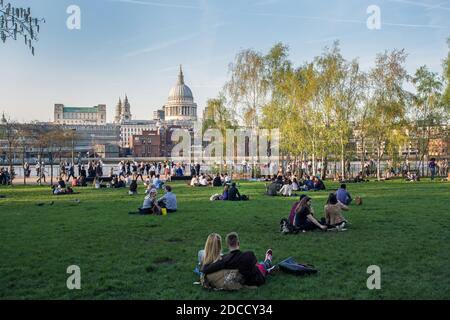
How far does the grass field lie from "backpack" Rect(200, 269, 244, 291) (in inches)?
7.0

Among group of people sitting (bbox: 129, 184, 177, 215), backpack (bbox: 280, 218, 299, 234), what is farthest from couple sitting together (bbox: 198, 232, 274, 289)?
group of people sitting (bbox: 129, 184, 177, 215)

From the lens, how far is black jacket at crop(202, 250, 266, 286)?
28.8ft

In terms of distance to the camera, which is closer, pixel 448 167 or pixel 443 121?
pixel 443 121

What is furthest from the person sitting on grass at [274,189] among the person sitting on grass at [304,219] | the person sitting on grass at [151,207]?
the person sitting on grass at [304,219]

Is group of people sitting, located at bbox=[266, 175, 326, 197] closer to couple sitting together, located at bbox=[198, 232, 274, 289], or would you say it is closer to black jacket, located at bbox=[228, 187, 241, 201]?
black jacket, located at bbox=[228, 187, 241, 201]

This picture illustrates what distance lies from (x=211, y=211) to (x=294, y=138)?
25125mm

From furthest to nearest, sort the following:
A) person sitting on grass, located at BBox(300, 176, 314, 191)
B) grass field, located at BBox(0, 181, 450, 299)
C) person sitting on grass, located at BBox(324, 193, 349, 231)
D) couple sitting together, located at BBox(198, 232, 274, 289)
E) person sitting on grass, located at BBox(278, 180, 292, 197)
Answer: person sitting on grass, located at BBox(300, 176, 314, 191) → person sitting on grass, located at BBox(278, 180, 292, 197) → person sitting on grass, located at BBox(324, 193, 349, 231) → couple sitting together, located at BBox(198, 232, 274, 289) → grass field, located at BBox(0, 181, 450, 299)

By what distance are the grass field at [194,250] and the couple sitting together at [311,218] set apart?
0.34m

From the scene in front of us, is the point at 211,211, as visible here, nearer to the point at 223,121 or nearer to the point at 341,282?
the point at 341,282

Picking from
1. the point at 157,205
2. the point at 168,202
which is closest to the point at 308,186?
the point at 168,202

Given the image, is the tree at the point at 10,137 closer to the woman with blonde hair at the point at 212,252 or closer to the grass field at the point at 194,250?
the grass field at the point at 194,250

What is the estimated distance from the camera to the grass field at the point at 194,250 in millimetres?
8648

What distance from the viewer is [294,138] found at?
43.8 meters
